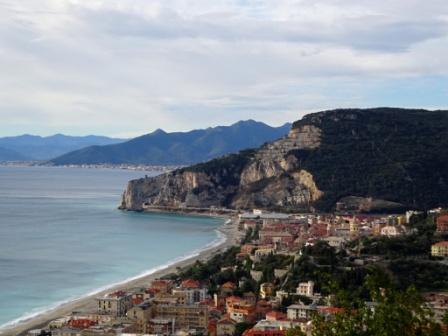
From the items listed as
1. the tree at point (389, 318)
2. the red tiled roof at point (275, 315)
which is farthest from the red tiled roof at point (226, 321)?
the tree at point (389, 318)

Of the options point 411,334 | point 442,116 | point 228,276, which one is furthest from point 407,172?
point 411,334

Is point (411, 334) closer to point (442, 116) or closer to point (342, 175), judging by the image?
point (342, 175)

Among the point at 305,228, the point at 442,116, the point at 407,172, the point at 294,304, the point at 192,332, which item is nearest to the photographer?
the point at 192,332

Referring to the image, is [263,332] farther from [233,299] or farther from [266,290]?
[266,290]

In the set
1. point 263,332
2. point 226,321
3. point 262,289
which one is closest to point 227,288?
point 262,289

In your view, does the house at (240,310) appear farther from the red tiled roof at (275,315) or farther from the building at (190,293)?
the building at (190,293)

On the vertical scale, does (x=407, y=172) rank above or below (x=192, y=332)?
above
